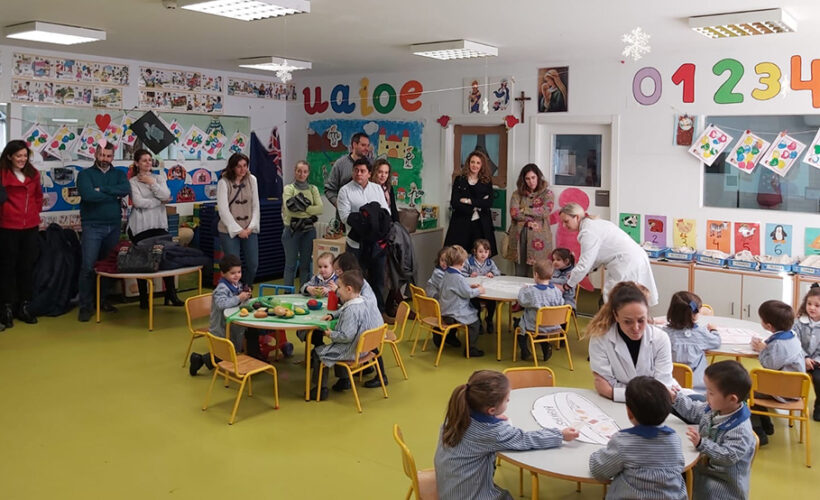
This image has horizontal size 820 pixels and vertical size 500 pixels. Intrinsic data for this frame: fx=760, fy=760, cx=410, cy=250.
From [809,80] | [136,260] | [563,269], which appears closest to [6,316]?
[136,260]

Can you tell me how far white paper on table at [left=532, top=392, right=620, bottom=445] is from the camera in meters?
3.16

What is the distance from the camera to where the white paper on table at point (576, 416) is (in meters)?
3.16

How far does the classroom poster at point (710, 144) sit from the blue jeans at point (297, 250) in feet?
12.9

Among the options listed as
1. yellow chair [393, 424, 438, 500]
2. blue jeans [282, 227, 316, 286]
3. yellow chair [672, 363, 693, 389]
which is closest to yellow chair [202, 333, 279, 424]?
yellow chair [393, 424, 438, 500]

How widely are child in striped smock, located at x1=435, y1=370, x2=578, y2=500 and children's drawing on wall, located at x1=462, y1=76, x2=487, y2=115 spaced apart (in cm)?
616

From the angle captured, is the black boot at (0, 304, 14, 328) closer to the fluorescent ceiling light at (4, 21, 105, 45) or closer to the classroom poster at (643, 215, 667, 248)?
the fluorescent ceiling light at (4, 21, 105, 45)

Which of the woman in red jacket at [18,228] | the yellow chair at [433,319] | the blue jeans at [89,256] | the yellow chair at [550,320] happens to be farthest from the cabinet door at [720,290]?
the woman in red jacket at [18,228]

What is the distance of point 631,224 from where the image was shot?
7781 mm

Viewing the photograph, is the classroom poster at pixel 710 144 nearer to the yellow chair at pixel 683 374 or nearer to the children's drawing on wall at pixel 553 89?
the children's drawing on wall at pixel 553 89

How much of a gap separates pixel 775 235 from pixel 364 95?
515 centimetres

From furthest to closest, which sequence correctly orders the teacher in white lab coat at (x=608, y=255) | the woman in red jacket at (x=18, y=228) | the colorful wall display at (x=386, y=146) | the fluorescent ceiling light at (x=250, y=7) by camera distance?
the colorful wall display at (x=386, y=146), the woman in red jacket at (x=18, y=228), the teacher in white lab coat at (x=608, y=255), the fluorescent ceiling light at (x=250, y=7)

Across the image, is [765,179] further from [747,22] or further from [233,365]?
[233,365]

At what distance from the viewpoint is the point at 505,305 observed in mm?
8125

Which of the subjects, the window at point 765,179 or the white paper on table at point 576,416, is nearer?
the white paper on table at point 576,416
